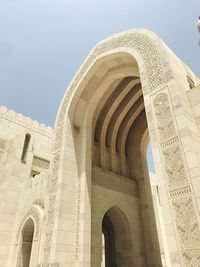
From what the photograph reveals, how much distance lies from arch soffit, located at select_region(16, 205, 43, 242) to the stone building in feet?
0.13

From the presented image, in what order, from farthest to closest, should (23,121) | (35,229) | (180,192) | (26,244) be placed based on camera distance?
1. (23,121)
2. (26,244)
3. (35,229)
4. (180,192)

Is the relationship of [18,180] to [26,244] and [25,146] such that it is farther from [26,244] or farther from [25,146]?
[26,244]

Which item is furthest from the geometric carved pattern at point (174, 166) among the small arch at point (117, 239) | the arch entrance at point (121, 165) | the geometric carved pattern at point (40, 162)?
the geometric carved pattern at point (40, 162)

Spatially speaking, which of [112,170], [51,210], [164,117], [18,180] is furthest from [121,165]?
[164,117]

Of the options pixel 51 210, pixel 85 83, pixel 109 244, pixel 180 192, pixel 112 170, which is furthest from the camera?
pixel 112 170

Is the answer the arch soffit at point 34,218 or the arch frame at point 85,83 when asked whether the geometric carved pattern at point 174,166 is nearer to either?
the arch frame at point 85,83

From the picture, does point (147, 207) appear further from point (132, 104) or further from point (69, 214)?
point (132, 104)

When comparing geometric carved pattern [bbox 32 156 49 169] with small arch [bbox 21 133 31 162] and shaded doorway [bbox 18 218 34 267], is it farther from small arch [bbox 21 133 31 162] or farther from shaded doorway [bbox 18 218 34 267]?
shaded doorway [bbox 18 218 34 267]

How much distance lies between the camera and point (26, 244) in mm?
10070

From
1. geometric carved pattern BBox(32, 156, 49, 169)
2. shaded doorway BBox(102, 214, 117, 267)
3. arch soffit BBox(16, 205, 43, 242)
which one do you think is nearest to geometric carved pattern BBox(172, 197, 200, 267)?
shaded doorway BBox(102, 214, 117, 267)

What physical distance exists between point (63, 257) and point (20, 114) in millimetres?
10853

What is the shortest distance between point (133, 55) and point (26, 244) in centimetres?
929

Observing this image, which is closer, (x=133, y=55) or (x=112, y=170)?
(x=133, y=55)

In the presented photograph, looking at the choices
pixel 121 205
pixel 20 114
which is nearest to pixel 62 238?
pixel 121 205
